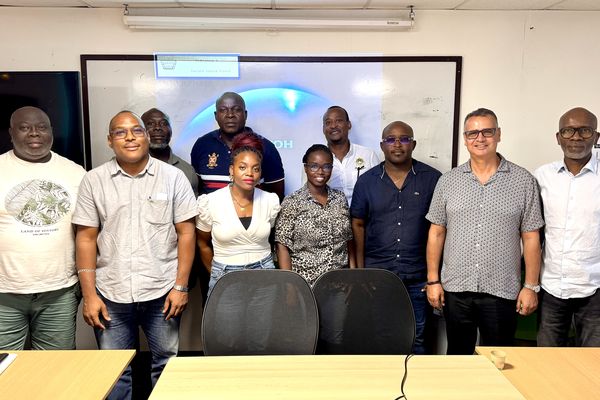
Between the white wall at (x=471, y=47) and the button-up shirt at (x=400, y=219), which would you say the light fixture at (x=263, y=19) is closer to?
the white wall at (x=471, y=47)

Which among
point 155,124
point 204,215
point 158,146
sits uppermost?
point 155,124

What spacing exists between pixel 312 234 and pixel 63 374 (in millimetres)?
1303

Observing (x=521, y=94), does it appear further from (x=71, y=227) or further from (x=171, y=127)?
(x=71, y=227)

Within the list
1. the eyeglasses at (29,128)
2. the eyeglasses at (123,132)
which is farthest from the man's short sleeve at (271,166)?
the eyeglasses at (29,128)

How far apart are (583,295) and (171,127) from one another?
2.80 metres

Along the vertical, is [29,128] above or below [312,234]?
above

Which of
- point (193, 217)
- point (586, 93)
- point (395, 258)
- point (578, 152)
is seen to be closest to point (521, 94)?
point (586, 93)

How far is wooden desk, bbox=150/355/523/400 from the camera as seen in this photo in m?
1.48

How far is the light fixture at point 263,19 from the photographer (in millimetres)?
3170

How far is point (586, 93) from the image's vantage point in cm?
342

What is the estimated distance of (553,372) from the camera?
167 cm

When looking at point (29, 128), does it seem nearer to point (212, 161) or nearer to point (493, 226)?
point (212, 161)

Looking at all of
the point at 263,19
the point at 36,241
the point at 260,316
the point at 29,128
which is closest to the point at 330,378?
the point at 260,316

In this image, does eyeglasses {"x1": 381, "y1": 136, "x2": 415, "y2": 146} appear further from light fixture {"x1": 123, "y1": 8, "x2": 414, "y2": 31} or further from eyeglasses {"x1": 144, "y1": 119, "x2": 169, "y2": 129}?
eyeglasses {"x1": 144, "y1": 119, "x2": 169, "y2": 129}
